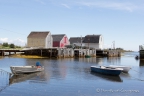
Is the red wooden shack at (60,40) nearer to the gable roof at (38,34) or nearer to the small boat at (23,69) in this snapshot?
the gable roof at (38,34)

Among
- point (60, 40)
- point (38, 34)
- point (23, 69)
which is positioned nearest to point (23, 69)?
point (23, 69)

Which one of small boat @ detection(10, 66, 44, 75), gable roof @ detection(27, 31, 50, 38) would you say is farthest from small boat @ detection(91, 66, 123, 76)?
gable roof @ detection(27, 31, 50, 38)

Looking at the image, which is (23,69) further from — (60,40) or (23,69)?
(60,40)

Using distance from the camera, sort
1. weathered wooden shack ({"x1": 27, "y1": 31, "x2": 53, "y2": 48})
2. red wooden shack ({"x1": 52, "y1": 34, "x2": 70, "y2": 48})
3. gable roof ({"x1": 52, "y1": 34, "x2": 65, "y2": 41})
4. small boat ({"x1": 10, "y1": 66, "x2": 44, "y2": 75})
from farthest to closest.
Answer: gable roof ({"x1": 52, "y1": 34, "x2": 65, "y2": 41}) → red wooden shack ({"x1": 52, "y1": 34, "x2": 70, "y2": 48}) → weathered wooden shack ({"x1": 27, "y1": 31, "x2": 53, "y2": 48}) → small boat ({"x1": 10, "y1": 66, "x2": 44, "y2": 75})

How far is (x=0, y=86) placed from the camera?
19.6m

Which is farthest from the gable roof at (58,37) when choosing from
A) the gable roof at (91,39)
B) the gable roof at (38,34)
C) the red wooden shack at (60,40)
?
the gable roof at (91,39)

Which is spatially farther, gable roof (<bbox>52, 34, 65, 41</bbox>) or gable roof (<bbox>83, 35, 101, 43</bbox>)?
gable roof (<bbox>83, 35, 101, 43</bbox>)

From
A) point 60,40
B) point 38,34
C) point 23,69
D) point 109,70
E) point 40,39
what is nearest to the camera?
point 23,69

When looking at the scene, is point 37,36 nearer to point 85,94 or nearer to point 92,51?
point 92,51

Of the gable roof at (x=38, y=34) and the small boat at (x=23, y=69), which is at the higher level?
the gable roof at (x=38, y=34)

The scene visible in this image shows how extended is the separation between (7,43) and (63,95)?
76.3m

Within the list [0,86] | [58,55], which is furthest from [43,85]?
[58,55]

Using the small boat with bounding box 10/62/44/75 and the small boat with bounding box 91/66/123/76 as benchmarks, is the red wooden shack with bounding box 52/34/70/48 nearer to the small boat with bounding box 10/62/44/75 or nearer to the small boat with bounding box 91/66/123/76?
the small boat with bounding box 91/66/123/76

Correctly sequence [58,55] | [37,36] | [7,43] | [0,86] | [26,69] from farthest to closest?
[7,43] < [37,36] < [58,55] < [26,69] < [0,86]
